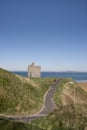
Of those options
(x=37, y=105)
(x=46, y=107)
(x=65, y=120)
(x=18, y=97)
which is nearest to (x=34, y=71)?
(x=37, y=105)

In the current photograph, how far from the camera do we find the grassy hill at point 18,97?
61719mm

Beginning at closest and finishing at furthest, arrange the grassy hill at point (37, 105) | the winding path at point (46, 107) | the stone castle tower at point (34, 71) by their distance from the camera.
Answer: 1. the grassy hill at point (37, 105)
2. the winding path at point (46, 107)
3. the stone castle tower at point (34, 71)

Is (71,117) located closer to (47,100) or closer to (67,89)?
(47,100)

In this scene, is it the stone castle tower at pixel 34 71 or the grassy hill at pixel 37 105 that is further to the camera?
the stone castle tower at pixel 34 71

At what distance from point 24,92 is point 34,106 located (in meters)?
8.10

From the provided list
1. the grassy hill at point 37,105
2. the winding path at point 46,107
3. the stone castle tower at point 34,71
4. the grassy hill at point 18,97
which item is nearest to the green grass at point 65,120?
the grassy hill at point 37,105

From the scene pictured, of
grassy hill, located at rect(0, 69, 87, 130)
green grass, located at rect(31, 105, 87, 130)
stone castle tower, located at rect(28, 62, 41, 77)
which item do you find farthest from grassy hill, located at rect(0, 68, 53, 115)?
stone castle tower, located at rect(28, 62, 41, 77)

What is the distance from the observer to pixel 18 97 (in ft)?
226

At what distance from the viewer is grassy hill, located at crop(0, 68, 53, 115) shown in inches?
2430

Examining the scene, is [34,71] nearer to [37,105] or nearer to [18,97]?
[37,105]

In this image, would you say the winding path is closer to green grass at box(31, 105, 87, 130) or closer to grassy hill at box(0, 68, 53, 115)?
grassy hill at box(0, 68, 53, 115)

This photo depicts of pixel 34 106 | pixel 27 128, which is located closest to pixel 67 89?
pixel 34 106

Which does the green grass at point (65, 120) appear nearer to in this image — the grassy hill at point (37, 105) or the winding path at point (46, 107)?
the grassy hill at point (37, 105)

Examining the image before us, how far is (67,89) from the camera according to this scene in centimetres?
9862
